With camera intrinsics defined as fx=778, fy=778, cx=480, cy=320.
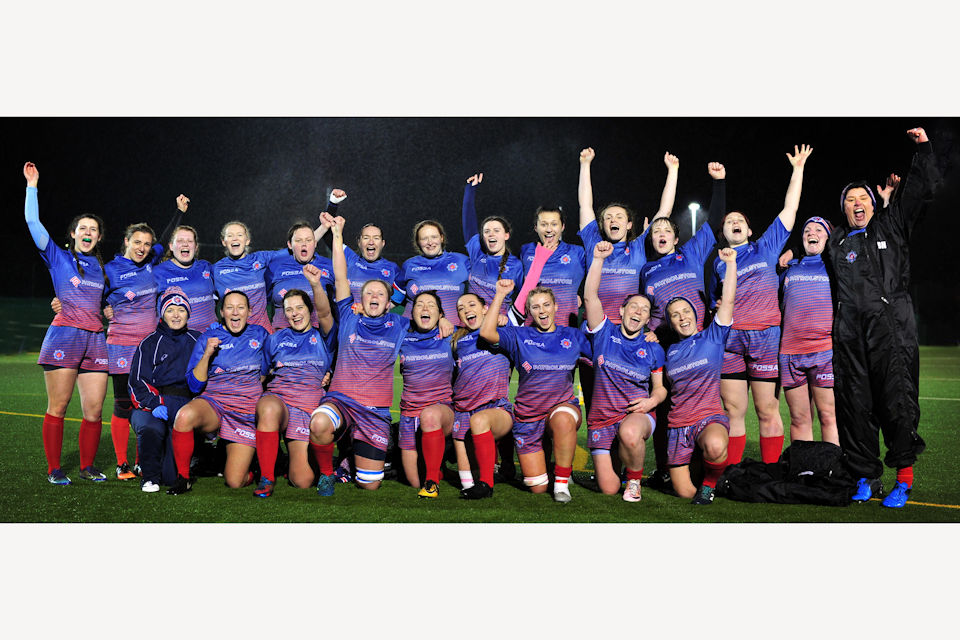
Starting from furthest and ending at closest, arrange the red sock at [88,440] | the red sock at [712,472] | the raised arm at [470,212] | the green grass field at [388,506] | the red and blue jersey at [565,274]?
1. the raised arm at [470,212]
2. the red and blue jersey at [565,274]
3. the red sock at [88,440]
4. the red sock at [712,472]
5. the green grass field at [388,506]

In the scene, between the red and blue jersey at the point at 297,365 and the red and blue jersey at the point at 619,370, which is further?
the red and blue jersey at the point at 297,365

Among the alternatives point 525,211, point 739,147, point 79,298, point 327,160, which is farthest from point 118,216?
point 739,147

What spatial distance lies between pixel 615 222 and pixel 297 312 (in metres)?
2.02

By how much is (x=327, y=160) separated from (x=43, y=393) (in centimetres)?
460

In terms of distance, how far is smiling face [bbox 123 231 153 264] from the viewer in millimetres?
4781

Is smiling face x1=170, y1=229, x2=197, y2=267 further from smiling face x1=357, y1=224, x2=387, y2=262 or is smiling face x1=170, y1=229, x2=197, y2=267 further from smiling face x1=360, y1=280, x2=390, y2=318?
smiling face x1=360, y1=280, x2=390, y2=318

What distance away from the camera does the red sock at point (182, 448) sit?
4.24 meters

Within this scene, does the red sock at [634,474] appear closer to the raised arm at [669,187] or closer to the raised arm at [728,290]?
the raised arm at [728,290]

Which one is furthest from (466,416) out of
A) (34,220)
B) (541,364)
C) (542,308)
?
(34,220)

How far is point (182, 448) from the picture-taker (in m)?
4.25

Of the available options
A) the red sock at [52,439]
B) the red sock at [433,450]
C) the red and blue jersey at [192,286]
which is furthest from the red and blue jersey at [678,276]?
the red sock at [52,439]

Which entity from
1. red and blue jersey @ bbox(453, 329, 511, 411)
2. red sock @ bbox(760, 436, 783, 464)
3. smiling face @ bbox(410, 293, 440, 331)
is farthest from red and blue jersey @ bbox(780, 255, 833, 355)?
smiling face @ bbox(410, 293, 440, 331)

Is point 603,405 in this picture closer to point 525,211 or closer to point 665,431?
point 665,431

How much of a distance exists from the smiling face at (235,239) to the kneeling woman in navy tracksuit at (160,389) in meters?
0.60
